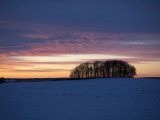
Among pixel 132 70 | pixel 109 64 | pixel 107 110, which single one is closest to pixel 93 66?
pixel 109 64

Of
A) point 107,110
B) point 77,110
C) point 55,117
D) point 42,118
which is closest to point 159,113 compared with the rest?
point 107,110

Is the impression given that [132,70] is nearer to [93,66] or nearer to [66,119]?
[93,66]

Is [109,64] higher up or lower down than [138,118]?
higher up

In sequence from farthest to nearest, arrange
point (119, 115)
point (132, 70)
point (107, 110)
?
point (132, 70) → point (107, 110) → point (119, 115)

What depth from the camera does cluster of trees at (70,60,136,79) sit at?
8052 centimetres

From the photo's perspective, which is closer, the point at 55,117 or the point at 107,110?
the point at 55,117

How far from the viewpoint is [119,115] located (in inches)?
501

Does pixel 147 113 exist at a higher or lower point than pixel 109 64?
lower

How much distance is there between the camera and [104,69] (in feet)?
273

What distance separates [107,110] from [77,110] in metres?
2.29

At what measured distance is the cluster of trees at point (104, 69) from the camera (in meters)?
80.5

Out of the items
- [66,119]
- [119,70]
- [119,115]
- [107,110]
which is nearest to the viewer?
[66,119]

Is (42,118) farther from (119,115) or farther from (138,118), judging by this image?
(138,118)

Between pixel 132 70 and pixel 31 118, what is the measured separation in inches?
2779
